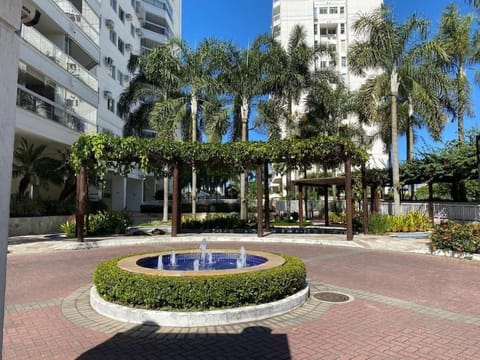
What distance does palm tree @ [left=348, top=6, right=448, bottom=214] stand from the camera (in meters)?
19.3

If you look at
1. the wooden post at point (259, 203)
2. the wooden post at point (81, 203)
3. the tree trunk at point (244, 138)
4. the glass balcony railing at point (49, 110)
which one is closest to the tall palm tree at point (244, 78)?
the tree trunk at point (244, 138)

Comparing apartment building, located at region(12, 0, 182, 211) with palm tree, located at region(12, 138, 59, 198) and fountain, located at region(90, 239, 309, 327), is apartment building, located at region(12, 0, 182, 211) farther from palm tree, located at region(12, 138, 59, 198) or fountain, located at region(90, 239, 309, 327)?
fountain, located at region(90, 239, 309, 327)

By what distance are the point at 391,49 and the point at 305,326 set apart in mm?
18490

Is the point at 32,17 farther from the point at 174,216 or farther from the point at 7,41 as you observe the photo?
the point at 174,216

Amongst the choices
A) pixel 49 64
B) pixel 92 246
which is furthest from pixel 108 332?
pixel 49 64

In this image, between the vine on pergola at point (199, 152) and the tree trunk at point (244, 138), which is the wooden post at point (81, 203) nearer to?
the vine on pergola at point (199, 152)

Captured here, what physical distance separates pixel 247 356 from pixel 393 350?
1760 mm

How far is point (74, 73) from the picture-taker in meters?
23.1

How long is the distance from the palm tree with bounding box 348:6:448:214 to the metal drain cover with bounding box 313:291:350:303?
14516 millimetres

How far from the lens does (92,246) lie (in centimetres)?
1401

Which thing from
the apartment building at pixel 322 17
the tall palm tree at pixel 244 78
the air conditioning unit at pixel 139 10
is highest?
the apartment building at pixel 322 17

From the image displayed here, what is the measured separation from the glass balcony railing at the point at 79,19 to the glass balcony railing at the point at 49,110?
6617 mm

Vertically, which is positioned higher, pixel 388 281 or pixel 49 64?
pixel 49 64

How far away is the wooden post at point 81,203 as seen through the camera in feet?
47.5
